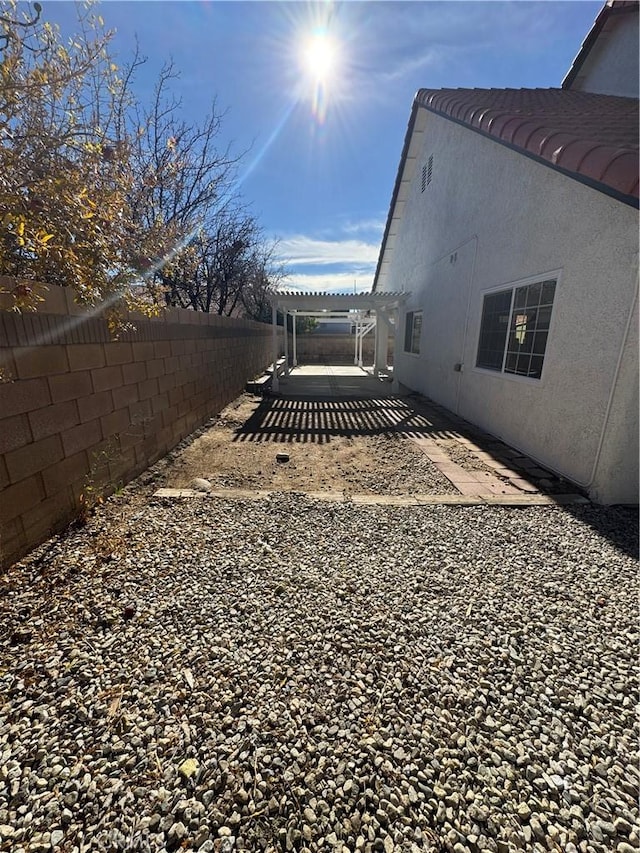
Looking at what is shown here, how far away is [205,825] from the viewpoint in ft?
4.06

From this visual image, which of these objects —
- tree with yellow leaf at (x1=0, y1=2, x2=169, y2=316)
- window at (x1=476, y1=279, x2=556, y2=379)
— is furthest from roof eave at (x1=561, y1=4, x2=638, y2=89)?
tree with yellow leaf at (x1=0, y1=2, x2=169, y2=316)

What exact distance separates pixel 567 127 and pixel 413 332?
22.5 feet

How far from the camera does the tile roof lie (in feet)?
10.1

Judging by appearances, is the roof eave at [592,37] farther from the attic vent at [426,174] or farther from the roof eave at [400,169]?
the attic vent at [426,174]

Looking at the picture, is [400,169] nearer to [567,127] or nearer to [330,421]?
[567,127]

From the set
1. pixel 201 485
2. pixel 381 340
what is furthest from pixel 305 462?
pixel 381 340

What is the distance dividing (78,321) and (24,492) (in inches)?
60.6

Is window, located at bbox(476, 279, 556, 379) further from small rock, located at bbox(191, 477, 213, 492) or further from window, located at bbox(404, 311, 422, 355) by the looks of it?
small rock, located at bbox(191, 477, 213, 492)

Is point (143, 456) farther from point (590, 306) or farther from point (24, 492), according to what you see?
point (590, 306)

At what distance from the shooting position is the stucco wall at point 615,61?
23.6 ft

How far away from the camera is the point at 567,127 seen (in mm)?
4215

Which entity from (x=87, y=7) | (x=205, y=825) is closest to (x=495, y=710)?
(x=205, y=825)

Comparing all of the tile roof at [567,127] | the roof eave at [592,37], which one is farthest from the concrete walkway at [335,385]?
the roof eave at [592,37]

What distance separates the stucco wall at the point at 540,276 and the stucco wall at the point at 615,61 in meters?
3.68
